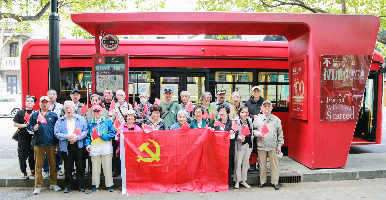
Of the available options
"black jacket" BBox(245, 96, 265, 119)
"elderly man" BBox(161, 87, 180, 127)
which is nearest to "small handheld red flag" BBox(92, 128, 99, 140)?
"elderly man" BBox(161, 87, 180, 127)

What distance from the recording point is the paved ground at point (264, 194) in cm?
494

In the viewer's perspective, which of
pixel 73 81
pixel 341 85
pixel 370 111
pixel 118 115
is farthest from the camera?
pixel 370 111

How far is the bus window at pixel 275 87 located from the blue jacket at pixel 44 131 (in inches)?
217

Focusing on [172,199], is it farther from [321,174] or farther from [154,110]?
[321,174]

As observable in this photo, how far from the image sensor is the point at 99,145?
16.8ft

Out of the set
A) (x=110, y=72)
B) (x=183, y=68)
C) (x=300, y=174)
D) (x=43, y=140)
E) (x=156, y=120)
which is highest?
(x=183, y=68)

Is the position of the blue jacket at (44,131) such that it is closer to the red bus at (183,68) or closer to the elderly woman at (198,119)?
the red bus at (183,68)

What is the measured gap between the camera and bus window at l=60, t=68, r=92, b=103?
25.3 feet

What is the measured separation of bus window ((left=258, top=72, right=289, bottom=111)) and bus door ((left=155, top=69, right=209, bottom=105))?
168cm

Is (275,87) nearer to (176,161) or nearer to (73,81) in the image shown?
(176,161)

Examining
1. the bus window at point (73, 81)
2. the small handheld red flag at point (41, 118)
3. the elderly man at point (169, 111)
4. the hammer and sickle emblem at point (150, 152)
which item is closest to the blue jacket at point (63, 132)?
the small handheld red flag at point (41, 118)

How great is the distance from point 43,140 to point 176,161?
8.15 feet

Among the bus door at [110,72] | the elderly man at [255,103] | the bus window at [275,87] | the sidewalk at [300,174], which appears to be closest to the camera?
the sidewalk at [300,174]

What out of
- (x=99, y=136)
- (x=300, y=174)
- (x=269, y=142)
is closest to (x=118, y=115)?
(x=99, y=136)
